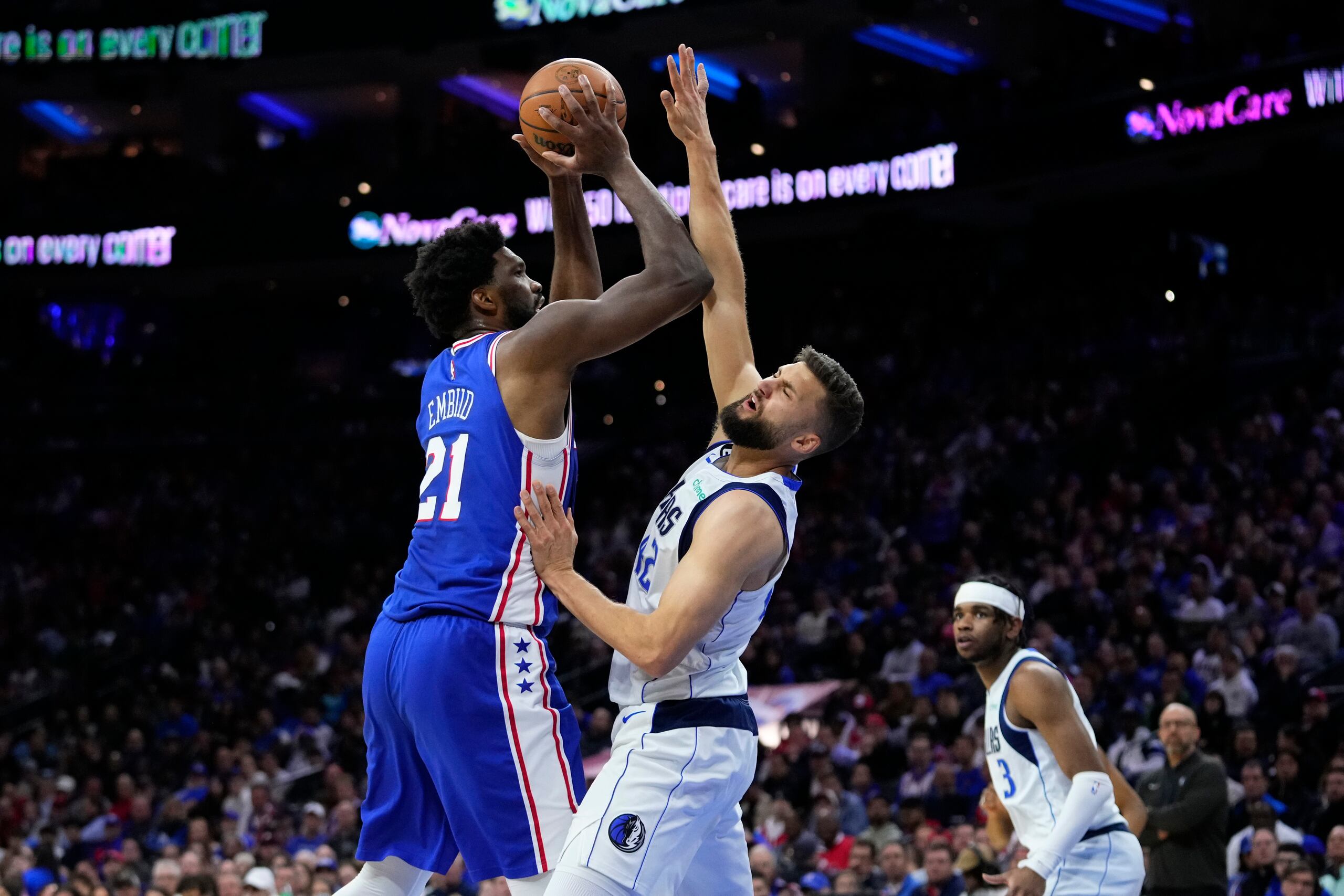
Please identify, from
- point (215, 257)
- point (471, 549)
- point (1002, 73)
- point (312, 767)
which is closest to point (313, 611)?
point (312, 767)

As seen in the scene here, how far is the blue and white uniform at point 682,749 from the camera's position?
376cm

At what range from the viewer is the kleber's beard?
13.6 ft

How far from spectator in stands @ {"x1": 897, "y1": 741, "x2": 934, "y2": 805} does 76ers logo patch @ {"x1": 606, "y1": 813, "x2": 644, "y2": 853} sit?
285 inches

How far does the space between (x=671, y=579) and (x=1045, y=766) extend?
7.94ft

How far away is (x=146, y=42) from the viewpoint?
77.7 ft

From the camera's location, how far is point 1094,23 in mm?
21859

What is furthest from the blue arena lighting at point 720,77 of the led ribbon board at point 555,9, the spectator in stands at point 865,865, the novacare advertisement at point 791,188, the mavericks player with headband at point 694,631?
the mavericks player with headband at point 694,631

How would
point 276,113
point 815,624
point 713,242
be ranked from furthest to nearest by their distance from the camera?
1. point 276,113
2. point 815,624
3. point 713,242

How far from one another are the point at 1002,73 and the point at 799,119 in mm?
3087

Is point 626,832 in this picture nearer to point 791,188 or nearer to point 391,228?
point 791,188

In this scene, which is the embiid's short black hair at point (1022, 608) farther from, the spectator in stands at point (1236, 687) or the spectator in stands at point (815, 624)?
the spectator in stands at point (815, 624)

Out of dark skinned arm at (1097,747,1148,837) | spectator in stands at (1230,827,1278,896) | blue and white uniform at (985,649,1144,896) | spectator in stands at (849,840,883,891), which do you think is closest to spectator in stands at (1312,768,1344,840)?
spectator in stands at (1230,827,1278,896)

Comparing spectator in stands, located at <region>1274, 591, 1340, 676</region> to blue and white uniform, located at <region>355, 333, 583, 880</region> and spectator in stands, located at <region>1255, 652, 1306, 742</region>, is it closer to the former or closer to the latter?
spectator in stands, located at <region>1255, 652, 1306, 742</region>

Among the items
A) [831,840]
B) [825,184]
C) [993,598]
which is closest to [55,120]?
[825,184]
